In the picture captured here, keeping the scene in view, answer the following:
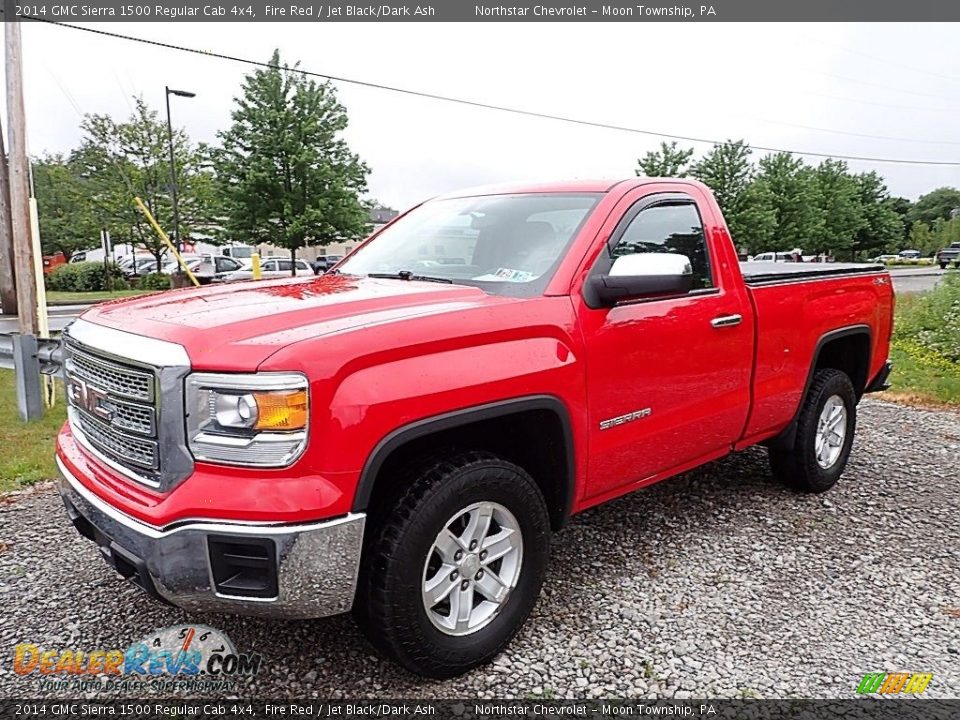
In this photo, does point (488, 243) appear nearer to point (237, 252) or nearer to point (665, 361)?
point (665, 361)

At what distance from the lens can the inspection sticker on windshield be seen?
2979mm

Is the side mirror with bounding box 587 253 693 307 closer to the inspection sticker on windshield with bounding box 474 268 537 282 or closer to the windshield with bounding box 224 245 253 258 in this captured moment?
the inspection sticker on windshield with bounding box 474 268 537 282

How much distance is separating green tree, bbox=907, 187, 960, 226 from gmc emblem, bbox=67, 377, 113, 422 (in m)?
107

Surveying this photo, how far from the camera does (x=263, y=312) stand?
2.48 metres

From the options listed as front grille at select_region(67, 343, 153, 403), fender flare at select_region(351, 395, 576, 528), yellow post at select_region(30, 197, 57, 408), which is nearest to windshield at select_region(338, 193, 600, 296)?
fender flare at select_region(351, 395, 576, 528)

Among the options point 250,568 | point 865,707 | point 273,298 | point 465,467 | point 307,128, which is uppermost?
point 307,128

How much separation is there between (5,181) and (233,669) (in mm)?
15080

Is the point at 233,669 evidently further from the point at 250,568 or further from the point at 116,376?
the point at 116,376

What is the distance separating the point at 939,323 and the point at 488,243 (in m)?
10.0

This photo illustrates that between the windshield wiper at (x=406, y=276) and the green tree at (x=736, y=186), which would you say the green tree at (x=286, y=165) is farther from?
the windshield wiper at (x=406, y=276)

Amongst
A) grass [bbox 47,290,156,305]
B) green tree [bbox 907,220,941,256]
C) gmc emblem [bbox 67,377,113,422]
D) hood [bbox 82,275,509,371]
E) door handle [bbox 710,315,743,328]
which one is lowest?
grass [bbox 47,290,156,305]

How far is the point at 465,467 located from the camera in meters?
2.50

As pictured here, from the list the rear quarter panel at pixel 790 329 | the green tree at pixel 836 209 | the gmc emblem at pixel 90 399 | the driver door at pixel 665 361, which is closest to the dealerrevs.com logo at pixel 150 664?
the gmc emblem at pixel 90 399

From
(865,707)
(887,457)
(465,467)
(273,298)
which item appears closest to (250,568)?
(465,467)
